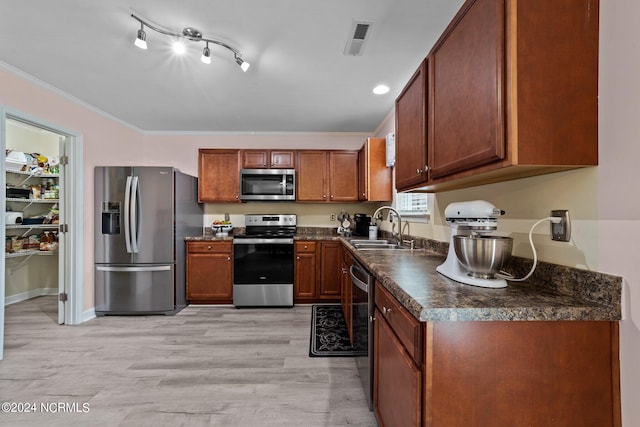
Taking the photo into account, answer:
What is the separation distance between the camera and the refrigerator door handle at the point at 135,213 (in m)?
2.99

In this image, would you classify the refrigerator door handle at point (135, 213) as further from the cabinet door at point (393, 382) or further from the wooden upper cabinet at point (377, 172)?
the cabinet door at point (393, 382)

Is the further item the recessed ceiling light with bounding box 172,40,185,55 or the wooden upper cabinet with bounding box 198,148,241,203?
the wooden upper cabinet with bounding box 198,148,241,203

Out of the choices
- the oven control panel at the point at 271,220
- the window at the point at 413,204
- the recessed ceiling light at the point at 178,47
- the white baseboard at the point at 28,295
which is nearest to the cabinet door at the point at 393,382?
the window at the point at 413,204

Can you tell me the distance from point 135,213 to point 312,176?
7.14ft

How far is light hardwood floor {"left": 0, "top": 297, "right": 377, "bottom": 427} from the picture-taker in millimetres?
1563

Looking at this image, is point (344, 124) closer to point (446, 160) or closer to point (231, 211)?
point (231, 211)

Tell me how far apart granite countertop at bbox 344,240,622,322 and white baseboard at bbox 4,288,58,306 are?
4963 mm

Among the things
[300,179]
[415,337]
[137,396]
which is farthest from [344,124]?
[137,396]

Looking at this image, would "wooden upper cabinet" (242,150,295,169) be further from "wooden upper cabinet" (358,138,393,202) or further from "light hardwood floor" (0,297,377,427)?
"light hardwood floor" (0,297,377,427)

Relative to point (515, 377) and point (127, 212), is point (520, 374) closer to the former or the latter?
point (515, 377)

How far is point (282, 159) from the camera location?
368 cm

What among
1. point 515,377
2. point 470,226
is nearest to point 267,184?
point 470,226

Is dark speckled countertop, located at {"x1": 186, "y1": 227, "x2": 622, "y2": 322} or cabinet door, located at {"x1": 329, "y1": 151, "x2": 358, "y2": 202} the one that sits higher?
cabinet door, located at {"x1": 329, "y1": 151, "x2": 358, "y2": 202}

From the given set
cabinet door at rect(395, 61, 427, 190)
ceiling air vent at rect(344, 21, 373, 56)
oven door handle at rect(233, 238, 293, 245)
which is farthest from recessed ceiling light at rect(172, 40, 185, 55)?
oven door handle at rect(233, 238, 293, 245)
